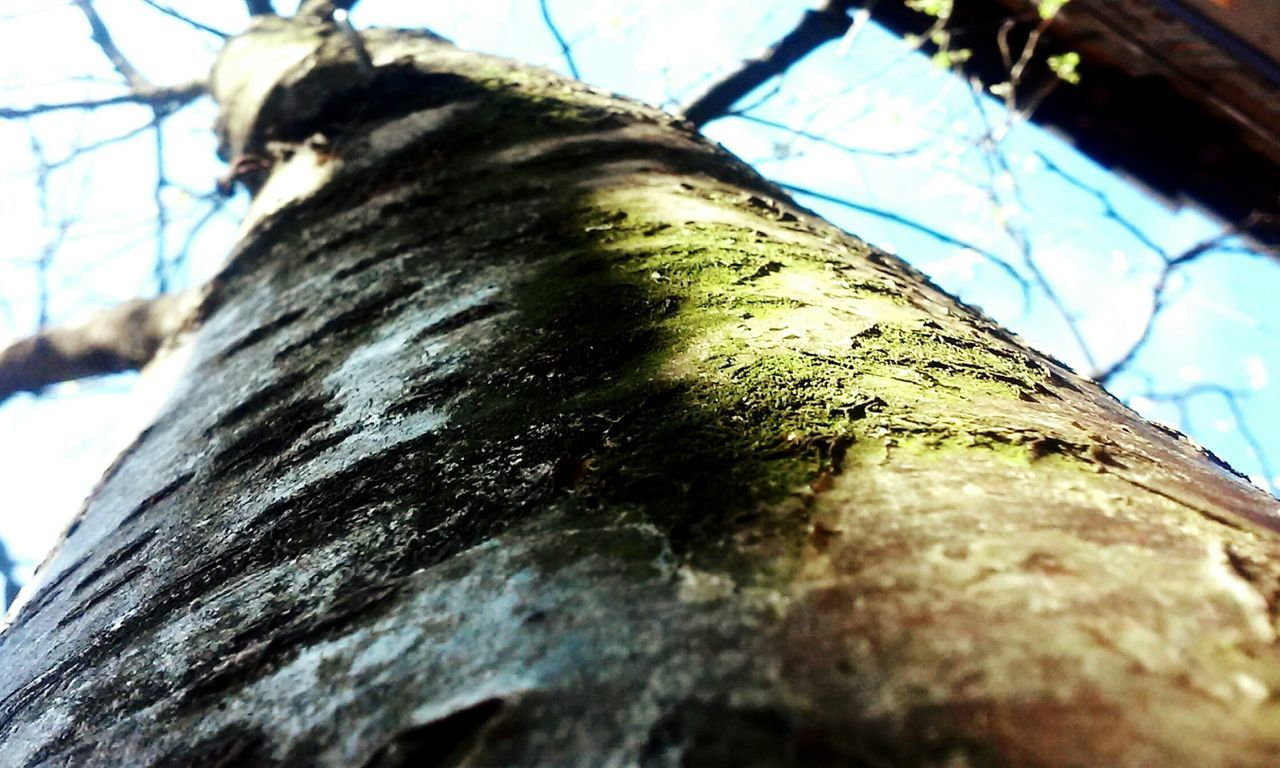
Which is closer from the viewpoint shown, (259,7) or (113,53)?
(259,7)

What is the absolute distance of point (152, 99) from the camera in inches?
131

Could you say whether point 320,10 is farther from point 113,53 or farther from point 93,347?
point 113,53

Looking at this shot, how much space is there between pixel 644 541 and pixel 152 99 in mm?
3740

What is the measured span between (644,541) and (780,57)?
9.70 ft

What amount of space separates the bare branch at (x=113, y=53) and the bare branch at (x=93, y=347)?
5.28 feet

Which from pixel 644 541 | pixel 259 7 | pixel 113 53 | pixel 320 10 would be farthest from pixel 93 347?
pixel 644 541

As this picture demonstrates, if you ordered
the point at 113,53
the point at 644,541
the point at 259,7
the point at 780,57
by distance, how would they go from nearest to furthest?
1. the point at 644,541
2. the point at 259,7
3. the point at 780,57
4. the point at 113,53

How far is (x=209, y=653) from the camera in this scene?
474 mm

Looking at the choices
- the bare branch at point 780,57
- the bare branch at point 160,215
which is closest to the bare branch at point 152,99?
the bare branch at point 160,215

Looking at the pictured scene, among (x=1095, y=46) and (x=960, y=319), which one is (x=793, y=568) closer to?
(x=960, y=319)

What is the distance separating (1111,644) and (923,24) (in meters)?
4.07

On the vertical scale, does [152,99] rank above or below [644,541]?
below

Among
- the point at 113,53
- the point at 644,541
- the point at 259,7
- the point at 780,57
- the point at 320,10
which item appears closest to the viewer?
the point at 644,541

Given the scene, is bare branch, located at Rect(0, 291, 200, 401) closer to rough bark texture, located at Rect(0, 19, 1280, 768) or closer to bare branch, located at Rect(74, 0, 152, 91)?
rough bark texture, located at Rect(0, 19, 1280, 768)
